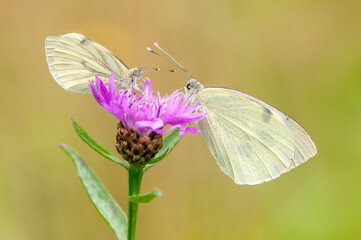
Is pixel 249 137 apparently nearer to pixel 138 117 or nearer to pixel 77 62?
pixel 138 117

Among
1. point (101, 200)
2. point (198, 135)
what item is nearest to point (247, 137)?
point (101, 200)

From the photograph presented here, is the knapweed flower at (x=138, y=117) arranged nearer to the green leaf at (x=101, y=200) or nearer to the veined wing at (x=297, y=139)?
the green leaf at (x=101, y=200)

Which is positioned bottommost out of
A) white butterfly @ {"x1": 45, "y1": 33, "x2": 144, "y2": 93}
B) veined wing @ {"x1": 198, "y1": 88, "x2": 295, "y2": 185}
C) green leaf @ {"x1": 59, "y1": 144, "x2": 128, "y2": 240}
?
green leaf @ {"x1": 59, "y1": 144, "x2": 128, "y2": 240}

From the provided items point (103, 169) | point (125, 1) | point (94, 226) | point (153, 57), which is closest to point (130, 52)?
point (153, 57)

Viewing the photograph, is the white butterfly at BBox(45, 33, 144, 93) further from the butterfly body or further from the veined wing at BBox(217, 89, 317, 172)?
the veined wing at BBox(217, 89, 317, 172)

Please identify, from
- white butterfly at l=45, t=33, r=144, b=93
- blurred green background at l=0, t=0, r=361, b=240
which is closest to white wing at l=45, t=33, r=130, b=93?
white butterfly at l=45, t=33, r=144, b=93

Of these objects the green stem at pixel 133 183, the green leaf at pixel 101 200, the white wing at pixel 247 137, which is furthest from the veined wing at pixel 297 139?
the green leaf at pixel 101 200

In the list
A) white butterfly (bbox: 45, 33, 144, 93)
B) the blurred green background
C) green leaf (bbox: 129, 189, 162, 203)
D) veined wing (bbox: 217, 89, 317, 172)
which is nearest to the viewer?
green leaf (bbox: 129, 189, 162, 203)
